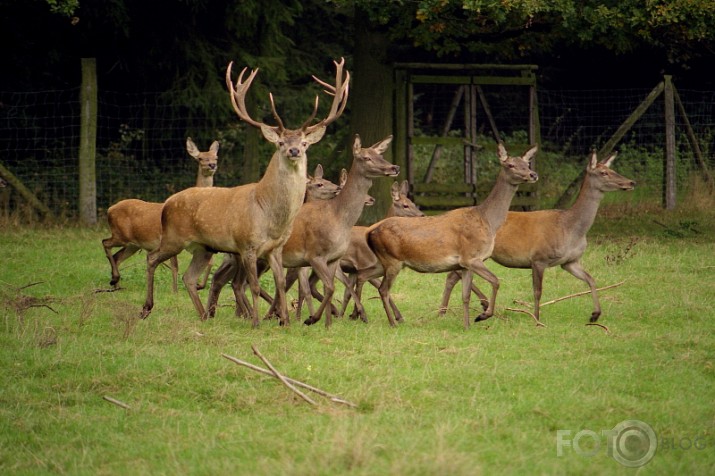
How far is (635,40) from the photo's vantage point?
15039mm

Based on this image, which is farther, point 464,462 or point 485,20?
point 485,20

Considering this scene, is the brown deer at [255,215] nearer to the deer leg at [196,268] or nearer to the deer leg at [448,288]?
the deer leg at [196,268]

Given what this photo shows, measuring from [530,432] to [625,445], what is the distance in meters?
0.49

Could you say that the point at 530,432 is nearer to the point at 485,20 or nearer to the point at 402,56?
the point at 485,20

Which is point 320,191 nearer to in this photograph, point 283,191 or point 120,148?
point 283,191

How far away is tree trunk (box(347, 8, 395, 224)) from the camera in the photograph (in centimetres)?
1535

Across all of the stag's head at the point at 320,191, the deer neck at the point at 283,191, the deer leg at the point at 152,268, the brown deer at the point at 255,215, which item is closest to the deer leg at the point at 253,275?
the brown deer at the point at 255,215

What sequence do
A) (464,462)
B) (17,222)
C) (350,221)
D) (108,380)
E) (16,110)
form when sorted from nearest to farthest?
(464,462)
(108,380)
(350,221)
(17,222)
(16,110)

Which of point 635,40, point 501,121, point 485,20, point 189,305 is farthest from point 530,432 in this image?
point 501,121

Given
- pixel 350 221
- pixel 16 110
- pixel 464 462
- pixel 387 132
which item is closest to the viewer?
pixel 464 462

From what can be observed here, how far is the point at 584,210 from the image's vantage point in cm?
973

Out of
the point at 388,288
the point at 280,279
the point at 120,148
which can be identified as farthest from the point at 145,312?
the point at 120,148

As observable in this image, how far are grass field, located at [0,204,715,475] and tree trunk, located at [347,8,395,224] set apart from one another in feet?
18.4

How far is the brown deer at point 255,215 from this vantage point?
347 inches
